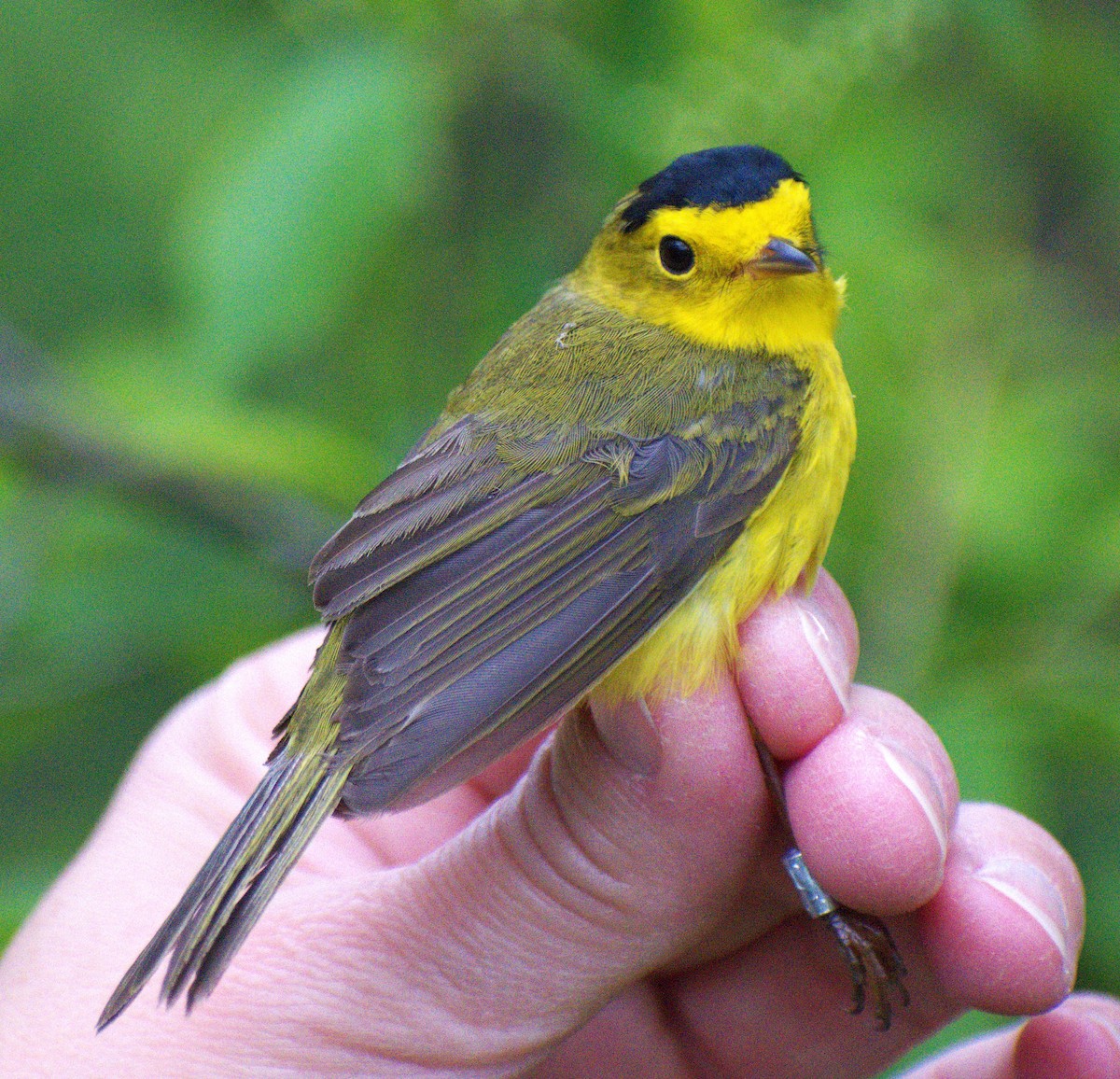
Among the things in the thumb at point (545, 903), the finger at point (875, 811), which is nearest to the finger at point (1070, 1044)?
the finger at point (875, 811)

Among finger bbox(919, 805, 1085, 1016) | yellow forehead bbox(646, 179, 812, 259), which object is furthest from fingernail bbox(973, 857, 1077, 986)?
yellow forehead bbox(646, 179, 812, 259)

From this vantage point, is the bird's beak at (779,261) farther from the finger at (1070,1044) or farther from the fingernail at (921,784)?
the finger at (1070,1044)

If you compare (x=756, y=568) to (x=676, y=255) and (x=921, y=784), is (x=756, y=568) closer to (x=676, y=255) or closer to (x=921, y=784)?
(x=921, y=784)

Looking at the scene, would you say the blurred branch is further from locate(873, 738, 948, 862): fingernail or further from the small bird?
locate(873, 738, 948, 862): fingernail

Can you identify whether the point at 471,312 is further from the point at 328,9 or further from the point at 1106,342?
the point at 1106,342

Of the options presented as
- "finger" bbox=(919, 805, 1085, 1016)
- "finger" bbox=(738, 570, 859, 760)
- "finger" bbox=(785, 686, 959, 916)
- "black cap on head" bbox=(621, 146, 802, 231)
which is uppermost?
"black cap on head" bbox=(621, 146, 802, 231)

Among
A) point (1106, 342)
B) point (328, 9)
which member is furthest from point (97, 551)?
point (1106, 342)
